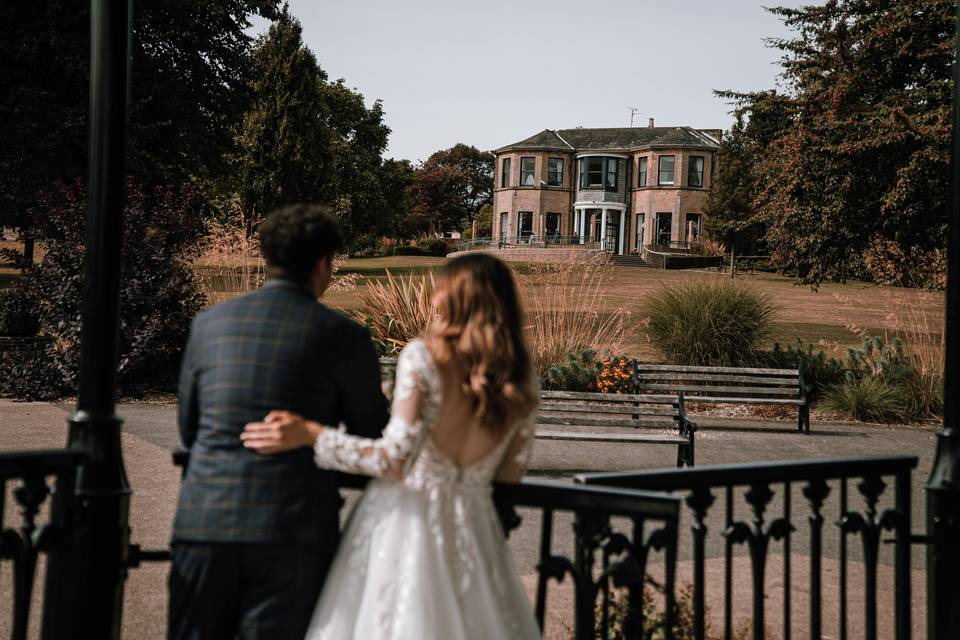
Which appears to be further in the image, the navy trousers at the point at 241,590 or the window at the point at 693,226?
the window at the point at 693,226

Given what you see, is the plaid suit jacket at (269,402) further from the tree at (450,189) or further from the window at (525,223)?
the tree at (450,189)

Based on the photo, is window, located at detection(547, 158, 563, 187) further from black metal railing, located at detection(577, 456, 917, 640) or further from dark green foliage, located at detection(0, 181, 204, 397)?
black metal railing, located at detection(577, 456, 917, 640)

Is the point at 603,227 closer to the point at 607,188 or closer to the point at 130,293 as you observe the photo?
the point at 607,188

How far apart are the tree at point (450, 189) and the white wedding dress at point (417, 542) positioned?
74.3 meters

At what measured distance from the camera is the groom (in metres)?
2.63

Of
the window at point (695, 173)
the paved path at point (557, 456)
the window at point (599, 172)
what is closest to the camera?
the paved path at point (557, 456)

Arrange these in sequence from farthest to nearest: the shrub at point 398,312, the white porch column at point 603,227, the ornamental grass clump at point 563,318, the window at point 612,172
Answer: the window at point 612,172 → the white porch column at point 603,227 → the ornamental grass clump at point 563,318 → the shrub at point 398,312

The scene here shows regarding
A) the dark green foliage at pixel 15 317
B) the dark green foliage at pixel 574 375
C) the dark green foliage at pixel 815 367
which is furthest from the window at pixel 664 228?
the dark green foliage at pixel 15 317

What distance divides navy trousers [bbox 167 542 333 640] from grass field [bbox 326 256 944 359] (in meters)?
11.7

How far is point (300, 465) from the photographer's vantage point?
2.70 m

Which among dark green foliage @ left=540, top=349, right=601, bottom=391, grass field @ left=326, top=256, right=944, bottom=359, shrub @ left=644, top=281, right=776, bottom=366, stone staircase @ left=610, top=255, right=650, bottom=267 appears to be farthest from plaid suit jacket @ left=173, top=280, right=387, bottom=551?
stone staircase @ left=610, top=255, right=650, bottom=267

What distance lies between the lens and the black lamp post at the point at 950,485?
11.8ft

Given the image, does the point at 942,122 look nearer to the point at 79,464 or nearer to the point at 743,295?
the point at 743,295

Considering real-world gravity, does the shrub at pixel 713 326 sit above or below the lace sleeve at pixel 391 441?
above
